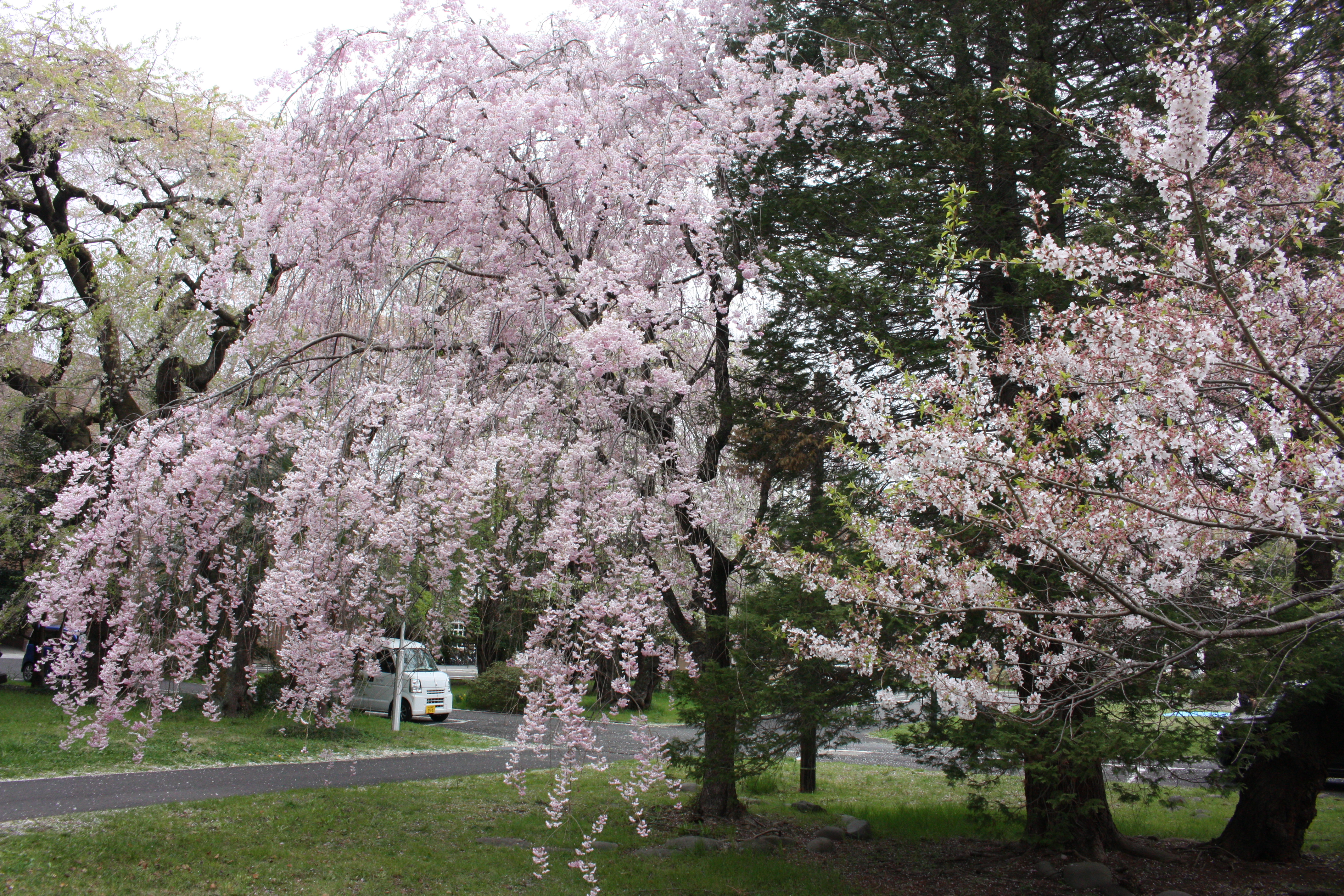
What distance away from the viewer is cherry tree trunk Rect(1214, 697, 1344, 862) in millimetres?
6520

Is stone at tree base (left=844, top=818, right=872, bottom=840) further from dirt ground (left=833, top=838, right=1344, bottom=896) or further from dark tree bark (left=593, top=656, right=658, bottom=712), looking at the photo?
dark tree bark (left=593, top=656, right=658, bottom=712)

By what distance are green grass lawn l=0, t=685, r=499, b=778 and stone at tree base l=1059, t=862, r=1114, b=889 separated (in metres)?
6.53

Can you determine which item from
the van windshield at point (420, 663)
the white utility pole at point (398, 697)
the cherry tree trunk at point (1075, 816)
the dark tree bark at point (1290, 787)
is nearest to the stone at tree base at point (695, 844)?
the cherry tree trunk at point (1075, 816)

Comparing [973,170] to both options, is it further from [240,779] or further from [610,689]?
[240,779]

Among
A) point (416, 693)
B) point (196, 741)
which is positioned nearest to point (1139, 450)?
point (196, 741)

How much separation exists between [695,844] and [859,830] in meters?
1.90

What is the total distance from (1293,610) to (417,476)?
5268 millimetres

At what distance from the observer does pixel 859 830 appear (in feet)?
25.1

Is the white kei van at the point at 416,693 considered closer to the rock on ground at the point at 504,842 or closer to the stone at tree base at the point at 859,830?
the rock on ground at the point at 504,842

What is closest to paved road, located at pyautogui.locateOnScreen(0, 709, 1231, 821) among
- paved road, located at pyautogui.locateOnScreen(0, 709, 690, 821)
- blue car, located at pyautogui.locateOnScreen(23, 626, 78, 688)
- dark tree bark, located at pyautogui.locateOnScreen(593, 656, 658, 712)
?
paved road, located at pyautogui.locateOnScreen(0, 709, 690, 821)

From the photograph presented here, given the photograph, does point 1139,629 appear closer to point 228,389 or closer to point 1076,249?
point 1076,249

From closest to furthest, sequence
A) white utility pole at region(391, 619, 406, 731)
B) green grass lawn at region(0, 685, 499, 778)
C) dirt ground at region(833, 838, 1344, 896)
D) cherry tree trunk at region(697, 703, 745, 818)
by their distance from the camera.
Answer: dirt ground at region(833, 838, 1344, 896)
cherry tree trunk at region(697, 703, 745, 818)
white utility pole at region(391, 619, 406, 731)
green grass lawn at region(0, 685, 499, 778)

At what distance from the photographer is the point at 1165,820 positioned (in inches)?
339

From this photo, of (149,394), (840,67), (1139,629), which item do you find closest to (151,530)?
(1139,629)
